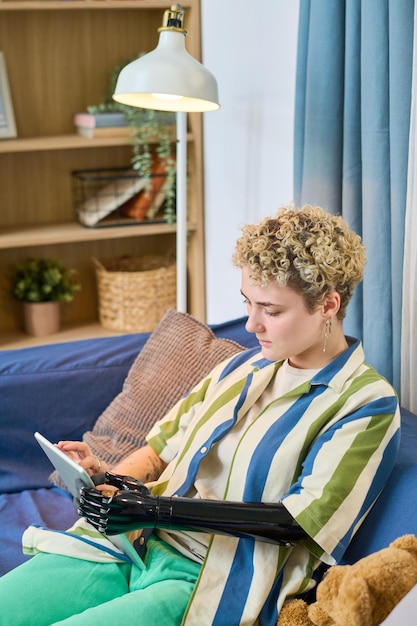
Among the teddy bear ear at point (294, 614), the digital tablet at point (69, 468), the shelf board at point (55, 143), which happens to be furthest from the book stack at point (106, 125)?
the teddy bear ear at point (294, 614)

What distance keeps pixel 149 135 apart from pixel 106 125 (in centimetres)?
15

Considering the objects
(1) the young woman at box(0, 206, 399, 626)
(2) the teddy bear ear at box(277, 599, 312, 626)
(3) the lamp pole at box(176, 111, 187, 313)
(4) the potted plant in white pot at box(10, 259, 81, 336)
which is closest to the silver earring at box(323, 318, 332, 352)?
(1) the young woman at box(0, 206, 399, 626)

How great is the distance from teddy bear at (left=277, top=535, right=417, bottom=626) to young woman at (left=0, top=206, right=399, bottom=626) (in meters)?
0.12

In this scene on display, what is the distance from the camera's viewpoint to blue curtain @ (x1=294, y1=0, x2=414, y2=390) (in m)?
1.54

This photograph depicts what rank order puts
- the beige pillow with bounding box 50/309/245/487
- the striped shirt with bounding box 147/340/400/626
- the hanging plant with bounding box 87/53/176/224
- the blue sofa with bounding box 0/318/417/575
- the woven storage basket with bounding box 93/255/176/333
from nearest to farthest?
the striped shirt with bounding box 147/340/400/626 → the beige pillow with bounding box 50/309/245/487 → the blue sofa with bounding box 0/318/417/575 → the hanging plant with bounding box 87/53/176/224 → the woven storage basket with bounding box 93/255/176/333

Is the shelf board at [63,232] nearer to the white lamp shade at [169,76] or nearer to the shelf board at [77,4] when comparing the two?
the shelf board at [77,4]

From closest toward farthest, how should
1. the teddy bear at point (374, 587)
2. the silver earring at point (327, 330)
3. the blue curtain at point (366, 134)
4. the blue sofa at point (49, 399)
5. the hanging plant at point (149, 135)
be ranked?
1. the teddy bear at point (374, 587)
2. the silver earring at point (327, 330)
3. the blue curtain at point (366, 134)
4. the blue sofa at point (49, 399)
5. the hanging plant at point (149, 135)

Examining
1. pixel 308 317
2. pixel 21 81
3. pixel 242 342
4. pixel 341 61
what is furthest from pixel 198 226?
pixel 308 317

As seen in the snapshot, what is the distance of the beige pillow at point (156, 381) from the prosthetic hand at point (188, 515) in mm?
565

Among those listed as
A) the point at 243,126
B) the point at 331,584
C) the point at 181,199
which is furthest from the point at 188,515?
the point at 243,126

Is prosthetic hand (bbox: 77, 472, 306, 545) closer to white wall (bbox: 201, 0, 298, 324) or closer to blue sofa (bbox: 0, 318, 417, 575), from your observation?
blue sofa (bbox: 0, 318, 417, 575)

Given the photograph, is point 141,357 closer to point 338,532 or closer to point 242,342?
point 242,342

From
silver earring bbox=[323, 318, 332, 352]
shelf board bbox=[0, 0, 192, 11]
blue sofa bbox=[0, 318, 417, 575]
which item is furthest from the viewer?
shelf board bbox=[0, 0, 192, 11]

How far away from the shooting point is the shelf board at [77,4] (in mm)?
2654
